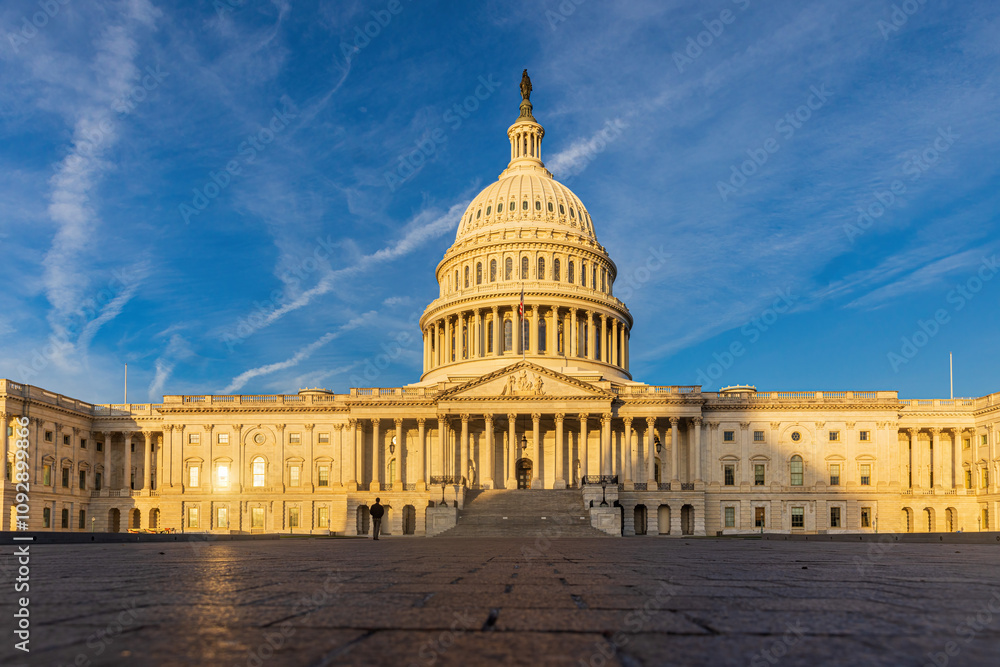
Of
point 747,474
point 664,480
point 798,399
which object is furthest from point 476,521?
point 798,399

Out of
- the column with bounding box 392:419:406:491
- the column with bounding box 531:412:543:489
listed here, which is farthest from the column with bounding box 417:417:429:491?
the column with bounding box 531:412:543:489

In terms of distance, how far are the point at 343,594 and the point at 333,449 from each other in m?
76.4

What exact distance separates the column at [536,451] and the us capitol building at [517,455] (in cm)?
26

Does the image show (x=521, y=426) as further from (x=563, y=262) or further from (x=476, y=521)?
(x=563, y=262)

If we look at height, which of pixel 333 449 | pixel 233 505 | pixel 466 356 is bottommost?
pixel 233 505

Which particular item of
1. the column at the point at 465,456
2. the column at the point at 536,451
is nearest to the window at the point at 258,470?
the column at the point at 465,456

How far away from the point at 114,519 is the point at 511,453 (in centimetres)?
4203

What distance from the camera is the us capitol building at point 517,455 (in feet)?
244

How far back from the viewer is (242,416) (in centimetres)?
Result: 8256

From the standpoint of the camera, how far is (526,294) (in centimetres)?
8950

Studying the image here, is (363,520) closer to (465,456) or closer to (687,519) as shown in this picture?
(465,456)

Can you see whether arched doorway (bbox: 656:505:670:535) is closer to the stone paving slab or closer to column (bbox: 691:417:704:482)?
column (bbox: 691:417:704:482)

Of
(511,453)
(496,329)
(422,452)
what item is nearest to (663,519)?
(511,453)

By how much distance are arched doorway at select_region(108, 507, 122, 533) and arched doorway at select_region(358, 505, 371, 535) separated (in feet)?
85.5
